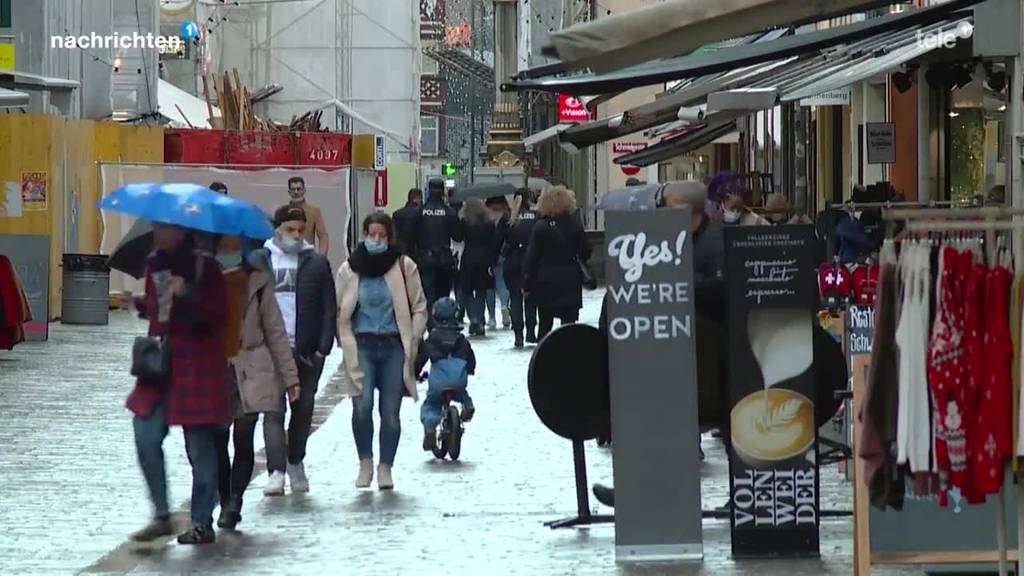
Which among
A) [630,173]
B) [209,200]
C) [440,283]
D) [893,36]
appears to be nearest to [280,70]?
[630,173]

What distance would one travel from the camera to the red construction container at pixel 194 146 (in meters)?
34.8

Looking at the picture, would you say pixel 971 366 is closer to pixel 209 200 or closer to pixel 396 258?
pixel 209 200

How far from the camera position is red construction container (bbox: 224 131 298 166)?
35250mm

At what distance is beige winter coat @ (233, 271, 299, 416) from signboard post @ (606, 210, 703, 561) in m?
2.46

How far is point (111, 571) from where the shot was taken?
→ 34.4 feet

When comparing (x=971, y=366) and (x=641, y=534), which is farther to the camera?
(x=641, y=534)

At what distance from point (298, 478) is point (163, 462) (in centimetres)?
238

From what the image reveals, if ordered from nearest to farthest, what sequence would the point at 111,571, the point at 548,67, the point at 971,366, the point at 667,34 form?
the point at 971,366, the point at 667,34, the point at 111,571, the point at 548,67

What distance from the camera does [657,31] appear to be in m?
8.88

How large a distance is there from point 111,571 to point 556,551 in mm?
2224

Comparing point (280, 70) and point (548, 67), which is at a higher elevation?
point (280, 70)

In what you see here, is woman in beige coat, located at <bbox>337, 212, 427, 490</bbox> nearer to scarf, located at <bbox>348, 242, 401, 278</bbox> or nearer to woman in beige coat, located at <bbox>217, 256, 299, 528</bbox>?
scarf, located at <bbox>348, 242, 401, 278</bbox>

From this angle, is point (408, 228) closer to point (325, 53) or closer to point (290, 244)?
point (290, 244)

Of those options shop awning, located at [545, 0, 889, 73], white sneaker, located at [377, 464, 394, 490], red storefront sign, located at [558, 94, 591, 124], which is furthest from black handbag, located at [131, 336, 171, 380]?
red storefront sign, located at [558, 94, 591, 124]
